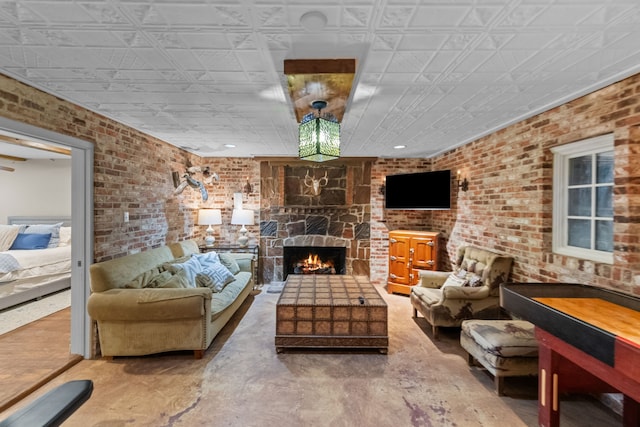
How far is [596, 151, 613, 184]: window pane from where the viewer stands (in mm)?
2080

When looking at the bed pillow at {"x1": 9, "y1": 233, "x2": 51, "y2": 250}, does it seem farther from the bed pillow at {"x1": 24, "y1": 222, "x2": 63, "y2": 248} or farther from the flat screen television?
the flat screen television

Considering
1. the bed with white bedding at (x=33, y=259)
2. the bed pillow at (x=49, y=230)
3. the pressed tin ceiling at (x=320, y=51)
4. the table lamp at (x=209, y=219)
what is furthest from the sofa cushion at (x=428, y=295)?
the bed pillow at (x=49, y=230)

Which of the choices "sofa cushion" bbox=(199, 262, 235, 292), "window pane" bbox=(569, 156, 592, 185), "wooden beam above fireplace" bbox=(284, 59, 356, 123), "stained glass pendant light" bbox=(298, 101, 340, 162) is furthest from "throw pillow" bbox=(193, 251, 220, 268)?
"window pane" bbox=(569, 156, 592, 185)

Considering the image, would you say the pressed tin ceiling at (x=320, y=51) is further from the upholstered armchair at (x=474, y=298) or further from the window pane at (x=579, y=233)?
the upholstered armchair at (x=474, y=298)

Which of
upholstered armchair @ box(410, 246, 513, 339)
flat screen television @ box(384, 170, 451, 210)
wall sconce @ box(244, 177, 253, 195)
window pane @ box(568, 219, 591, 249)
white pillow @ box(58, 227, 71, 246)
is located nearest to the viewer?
window pane @ box(568, 219, 591, 249)

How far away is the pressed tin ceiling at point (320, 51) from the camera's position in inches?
48.0

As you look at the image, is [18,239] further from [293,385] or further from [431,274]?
[431,274]

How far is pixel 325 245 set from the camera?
16.1 ft

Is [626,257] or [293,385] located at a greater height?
[626,257]

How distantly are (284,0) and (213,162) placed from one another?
4235 mm

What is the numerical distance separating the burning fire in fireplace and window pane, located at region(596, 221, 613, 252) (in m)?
3.58

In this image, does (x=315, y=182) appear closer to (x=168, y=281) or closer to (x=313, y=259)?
(x=313, y=259)

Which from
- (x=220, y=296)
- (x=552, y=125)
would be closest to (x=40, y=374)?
(x=220, y=296)

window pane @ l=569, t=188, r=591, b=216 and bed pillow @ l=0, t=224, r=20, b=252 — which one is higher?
window pane @ l=569, t=188, r=591, b=216
